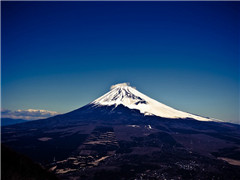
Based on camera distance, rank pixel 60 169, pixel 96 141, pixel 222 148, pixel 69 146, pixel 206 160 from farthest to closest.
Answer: pixel 96 141, pixel 222 148, pixel 69 146, pixel 206 160, pixel 60 169

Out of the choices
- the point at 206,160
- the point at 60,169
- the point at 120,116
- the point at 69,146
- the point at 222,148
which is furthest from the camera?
the point at 120,116

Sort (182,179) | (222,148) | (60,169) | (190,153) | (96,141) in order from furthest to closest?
(96,141) → (222,148) → (190,153) → (60,169) → (182,179)

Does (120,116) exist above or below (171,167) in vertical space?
above

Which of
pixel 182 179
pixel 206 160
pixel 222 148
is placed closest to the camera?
pixel 182 179

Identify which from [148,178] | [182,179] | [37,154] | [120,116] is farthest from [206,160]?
[120,116]

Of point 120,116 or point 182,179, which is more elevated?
point 120,116

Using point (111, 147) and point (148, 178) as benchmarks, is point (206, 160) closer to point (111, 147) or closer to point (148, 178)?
point (148, 178)

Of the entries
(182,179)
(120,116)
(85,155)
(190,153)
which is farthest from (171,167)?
(120,116)

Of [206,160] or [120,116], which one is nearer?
[206,160]

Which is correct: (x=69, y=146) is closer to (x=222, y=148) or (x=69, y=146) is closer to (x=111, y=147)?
(x=111, y=147)
